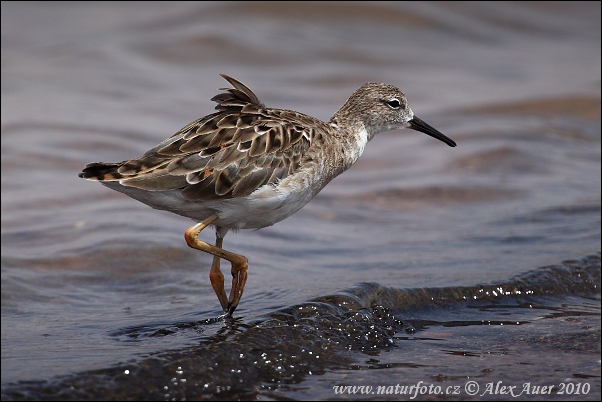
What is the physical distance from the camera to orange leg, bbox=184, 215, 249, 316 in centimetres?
739

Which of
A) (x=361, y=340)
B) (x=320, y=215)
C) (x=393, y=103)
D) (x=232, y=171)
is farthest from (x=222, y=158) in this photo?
(x=320, y=215)

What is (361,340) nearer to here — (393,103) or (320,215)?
(393,103)

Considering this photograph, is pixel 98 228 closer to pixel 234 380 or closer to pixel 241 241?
pixel 241 241

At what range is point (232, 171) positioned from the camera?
7137mm

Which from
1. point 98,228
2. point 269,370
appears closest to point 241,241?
point 98,228

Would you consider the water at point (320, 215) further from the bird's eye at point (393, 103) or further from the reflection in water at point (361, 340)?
the bird's eye at point (393, 103)

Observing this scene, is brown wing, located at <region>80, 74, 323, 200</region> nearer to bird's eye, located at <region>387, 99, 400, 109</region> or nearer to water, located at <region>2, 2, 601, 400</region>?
water, located at <region>2, 2, 601, 400</region>

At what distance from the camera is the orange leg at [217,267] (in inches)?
291

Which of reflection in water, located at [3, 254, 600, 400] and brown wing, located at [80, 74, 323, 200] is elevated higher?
brown wing, located at [80, 74, 323, 200]

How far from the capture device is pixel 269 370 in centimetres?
648

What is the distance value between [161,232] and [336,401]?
16.4ft

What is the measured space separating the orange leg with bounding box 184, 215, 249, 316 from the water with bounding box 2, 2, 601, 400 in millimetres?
145

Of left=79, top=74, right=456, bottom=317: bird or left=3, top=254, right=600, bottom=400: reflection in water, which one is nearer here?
left=3, top=254, right=600, bottom=400: reflection in water

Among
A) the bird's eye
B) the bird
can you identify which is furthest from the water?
the bird's eye
